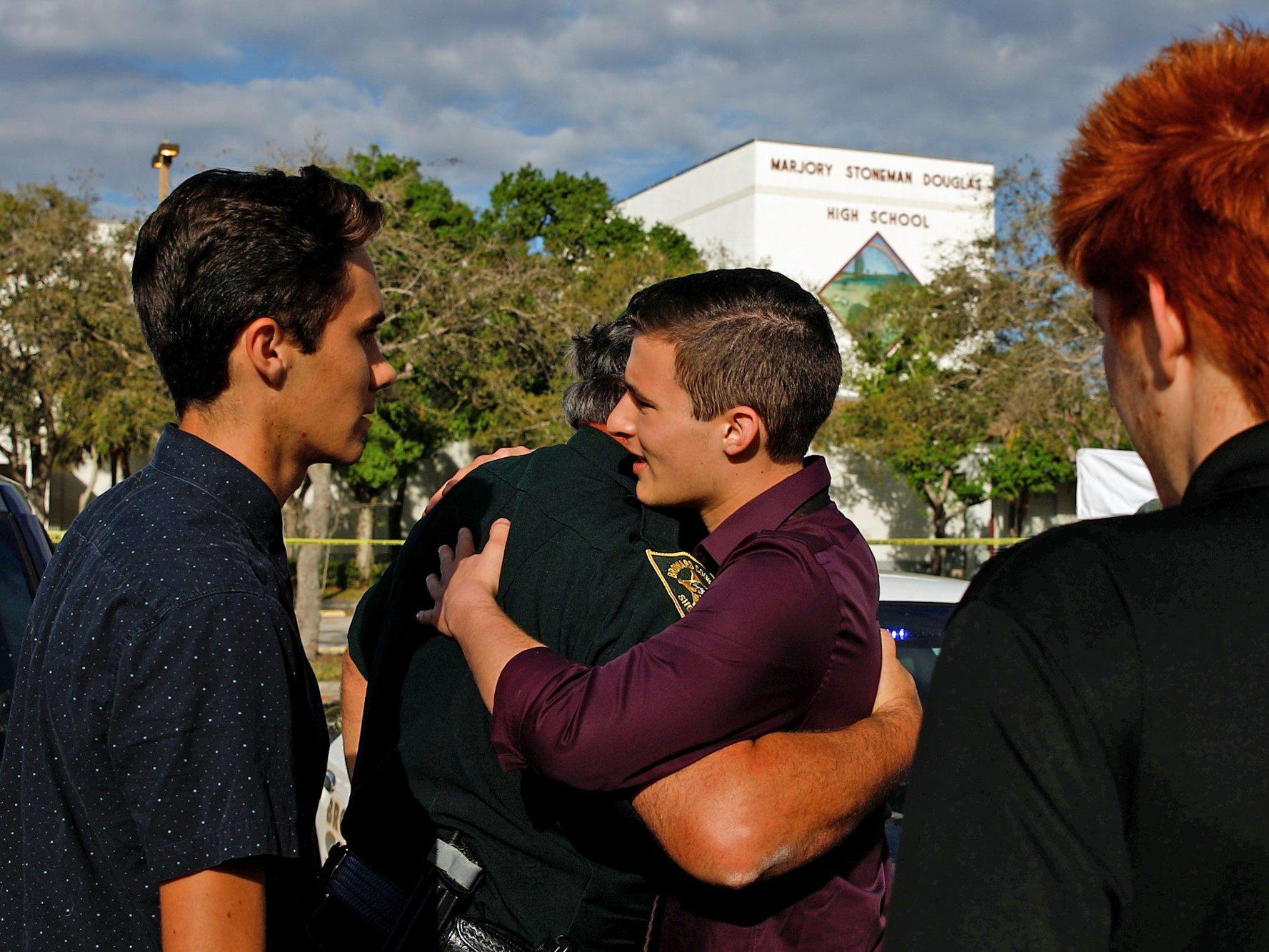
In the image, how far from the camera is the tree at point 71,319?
53.8ft

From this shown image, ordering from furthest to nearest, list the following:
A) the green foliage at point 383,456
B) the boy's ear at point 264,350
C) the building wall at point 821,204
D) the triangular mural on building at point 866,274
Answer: the triangular mural on building at point 866,274
the building wall at point 821,204
the green foliage at point 383,456
the boy's ear at point 264,350

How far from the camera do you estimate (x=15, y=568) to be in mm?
3584

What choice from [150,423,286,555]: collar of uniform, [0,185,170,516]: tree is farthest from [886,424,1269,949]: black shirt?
[0,185,170,516]: tree

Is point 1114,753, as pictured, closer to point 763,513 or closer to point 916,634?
point 763,513

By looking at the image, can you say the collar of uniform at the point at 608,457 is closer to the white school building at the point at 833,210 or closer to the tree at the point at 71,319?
the tree at the point at 71,319

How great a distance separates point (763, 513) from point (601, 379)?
0.67 metres

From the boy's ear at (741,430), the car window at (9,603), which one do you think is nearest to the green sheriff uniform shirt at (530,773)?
the boy's ear at (741,430)

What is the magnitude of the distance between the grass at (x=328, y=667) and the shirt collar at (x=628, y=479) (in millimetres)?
11408

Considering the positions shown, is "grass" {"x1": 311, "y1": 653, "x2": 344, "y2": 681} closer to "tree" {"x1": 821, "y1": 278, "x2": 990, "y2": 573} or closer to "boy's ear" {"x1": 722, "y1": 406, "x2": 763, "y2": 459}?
"boy's ear" {"x1": 722, "y1": 406, "x2": 763, "y2": 459}

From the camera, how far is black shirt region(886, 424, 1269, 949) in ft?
3.24

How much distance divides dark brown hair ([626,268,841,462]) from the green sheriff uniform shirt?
0.28 m

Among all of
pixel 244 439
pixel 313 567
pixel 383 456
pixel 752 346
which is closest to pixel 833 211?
pixel 383 456

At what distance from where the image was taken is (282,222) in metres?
1.82

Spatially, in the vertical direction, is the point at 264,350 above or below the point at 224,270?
below
